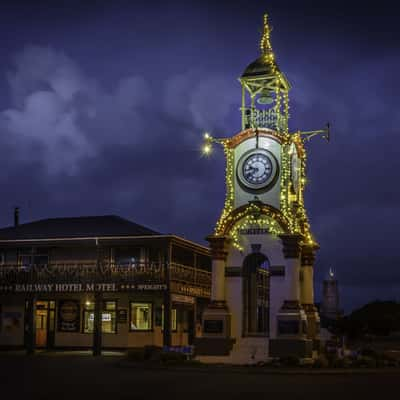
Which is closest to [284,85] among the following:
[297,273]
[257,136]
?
[257,136]

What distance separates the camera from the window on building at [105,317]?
138 ft

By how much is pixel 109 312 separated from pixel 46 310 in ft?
13.0

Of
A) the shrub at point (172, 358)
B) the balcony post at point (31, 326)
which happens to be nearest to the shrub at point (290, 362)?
the shrub at point (172, 358)

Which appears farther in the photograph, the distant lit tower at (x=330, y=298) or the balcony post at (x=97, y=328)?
the distant lit tower at (x=330, y=298)

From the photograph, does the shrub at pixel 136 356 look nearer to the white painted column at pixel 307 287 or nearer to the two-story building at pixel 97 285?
the two-story building at pixel 97 285

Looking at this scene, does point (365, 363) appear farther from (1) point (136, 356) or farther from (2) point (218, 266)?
(1) point (136, 356)

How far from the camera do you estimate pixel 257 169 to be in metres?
30.7

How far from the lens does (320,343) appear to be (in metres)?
33.1

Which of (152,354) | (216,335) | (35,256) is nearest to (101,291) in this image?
(35,256)

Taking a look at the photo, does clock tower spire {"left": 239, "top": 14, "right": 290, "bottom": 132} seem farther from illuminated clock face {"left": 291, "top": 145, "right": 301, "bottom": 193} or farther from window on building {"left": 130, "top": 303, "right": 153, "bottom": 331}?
window on building {"left": 130, "top": 303, "right": 153, "bottom": 331}

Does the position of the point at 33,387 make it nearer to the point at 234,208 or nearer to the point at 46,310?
the point at 234,208

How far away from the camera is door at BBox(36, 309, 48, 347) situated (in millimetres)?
43281

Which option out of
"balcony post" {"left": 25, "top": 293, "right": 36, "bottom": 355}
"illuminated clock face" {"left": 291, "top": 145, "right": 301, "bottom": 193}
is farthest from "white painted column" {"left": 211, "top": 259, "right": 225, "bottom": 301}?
"balcony post" {"left": 25, "top": 293, "right": 36, "bottom": 355}

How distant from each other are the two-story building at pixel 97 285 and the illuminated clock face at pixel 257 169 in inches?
319
